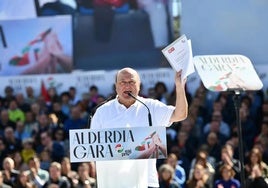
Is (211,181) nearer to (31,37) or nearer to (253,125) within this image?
(253,125)

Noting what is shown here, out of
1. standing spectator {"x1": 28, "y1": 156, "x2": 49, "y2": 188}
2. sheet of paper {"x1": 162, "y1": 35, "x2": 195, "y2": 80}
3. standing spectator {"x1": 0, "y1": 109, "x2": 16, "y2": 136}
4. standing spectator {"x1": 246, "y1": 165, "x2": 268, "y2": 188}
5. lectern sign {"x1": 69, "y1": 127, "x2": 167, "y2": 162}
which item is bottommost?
standing spectator {"x1": 28, "y1": 156, "x2": 49, "y2": 188}

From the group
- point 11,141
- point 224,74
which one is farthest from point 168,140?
point 224,74

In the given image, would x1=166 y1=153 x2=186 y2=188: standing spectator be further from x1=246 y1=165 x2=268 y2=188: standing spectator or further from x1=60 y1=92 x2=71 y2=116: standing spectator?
x1=60 y1=92 x2=71 y2=116: standing spectator

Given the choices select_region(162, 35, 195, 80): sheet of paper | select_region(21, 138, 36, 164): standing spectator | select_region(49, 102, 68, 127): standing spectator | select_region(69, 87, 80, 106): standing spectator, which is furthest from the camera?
select_region(69, 87, 80, 106): standing spectator

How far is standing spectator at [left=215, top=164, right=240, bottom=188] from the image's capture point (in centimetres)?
1186

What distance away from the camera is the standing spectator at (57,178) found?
12750 millimetres

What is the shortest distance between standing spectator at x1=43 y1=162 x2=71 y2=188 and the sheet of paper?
21.9 ft

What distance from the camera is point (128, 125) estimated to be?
6.38m

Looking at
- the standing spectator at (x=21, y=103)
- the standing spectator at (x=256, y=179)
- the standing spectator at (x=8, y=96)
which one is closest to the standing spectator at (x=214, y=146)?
the standing spectator at (x=256, y=179)

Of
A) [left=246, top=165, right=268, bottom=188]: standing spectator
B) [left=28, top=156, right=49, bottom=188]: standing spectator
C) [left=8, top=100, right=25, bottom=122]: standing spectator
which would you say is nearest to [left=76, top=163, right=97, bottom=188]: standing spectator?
[left=28, top=156, right=49, bottom=188]: standing spectator

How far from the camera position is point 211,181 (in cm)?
1223

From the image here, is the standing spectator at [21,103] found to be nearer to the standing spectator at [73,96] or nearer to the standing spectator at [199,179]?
the standing spectator at [73,96]

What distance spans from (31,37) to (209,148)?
582cm

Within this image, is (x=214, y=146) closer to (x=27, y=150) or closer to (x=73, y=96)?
(x=27, y=150)
